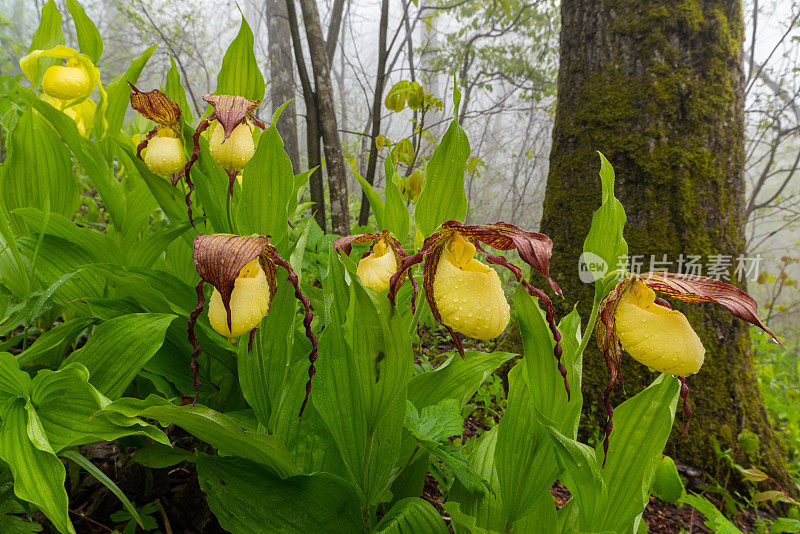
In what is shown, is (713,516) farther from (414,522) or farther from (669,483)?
(414,522)

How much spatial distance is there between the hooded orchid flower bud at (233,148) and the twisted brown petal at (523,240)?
1.61 ft

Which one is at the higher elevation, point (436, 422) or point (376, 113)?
point (376, 113)

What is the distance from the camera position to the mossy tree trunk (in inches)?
62.8

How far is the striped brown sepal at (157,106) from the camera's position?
0.93 m

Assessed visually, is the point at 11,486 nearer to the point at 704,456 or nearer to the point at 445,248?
the point at 445,248

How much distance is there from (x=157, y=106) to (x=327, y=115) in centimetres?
132

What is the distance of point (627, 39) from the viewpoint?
1.69m

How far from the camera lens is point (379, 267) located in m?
0.89

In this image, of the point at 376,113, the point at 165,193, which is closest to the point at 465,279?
the point at 165,193

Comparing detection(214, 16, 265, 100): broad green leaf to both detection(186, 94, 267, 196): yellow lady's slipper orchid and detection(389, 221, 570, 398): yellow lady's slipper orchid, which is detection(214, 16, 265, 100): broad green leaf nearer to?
detection(186, 94, 267, 196): yellow lady's slipper orchid

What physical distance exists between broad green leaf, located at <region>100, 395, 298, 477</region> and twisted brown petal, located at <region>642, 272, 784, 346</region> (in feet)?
2.19

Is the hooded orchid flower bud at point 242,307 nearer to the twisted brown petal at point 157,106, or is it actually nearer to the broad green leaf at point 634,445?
the twisted brown petal at point 157,106

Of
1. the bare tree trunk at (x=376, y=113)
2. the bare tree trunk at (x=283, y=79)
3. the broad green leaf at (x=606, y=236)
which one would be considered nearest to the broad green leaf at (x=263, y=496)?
the broad green leaf at (x=606, y=236)

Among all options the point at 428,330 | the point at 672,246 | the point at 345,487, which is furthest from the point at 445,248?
the point at 428,330
